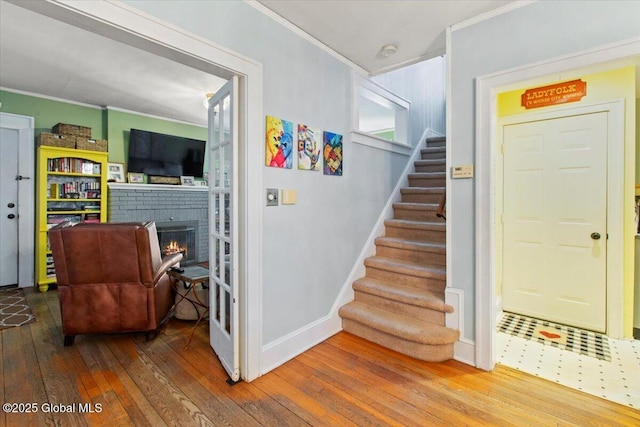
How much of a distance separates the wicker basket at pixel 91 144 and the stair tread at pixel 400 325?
4.22m

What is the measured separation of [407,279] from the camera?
2.81 meters

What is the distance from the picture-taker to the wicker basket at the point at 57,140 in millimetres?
3996

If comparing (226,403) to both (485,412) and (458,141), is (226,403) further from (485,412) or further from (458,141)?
(458,141)

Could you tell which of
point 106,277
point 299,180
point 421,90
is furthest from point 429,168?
point 106,277

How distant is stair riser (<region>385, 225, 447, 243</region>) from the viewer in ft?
9.86

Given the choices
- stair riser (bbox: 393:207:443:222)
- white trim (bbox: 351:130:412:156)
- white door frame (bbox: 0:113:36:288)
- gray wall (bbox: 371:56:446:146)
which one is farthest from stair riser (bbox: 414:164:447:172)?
white door frame (bbox: 0:113:36:288)

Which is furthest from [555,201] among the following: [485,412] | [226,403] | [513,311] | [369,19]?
[226,403]

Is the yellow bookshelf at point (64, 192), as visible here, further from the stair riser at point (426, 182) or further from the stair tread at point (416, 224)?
the stair riser at point (426, 182)

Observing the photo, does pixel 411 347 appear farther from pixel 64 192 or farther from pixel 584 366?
pixel 64 192

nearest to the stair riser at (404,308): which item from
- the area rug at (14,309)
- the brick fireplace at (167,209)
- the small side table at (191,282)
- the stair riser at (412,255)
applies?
the stair riser at (412,255)

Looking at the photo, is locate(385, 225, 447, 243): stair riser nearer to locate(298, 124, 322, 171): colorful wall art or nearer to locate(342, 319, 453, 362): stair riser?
locate(342, 319, 453, 362): stair riser

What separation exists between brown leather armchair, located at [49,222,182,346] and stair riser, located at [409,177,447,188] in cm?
298

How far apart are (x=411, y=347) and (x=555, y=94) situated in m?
2.70

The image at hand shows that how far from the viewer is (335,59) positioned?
2.69m
